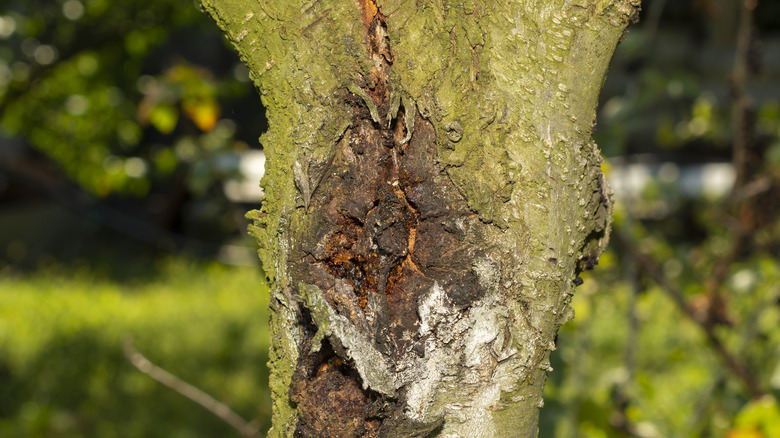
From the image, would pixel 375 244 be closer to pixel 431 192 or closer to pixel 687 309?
pixel 431 192

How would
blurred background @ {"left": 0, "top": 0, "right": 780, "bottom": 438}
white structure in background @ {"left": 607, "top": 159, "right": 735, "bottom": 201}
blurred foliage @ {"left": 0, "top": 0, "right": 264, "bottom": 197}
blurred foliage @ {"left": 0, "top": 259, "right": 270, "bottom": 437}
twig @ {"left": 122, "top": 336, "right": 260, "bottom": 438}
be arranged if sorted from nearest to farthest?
twig @ {"left": 122, "top": 336, "right": 260, "bottom": 438} < blurred background @ {"left": 0, "top": 0, "right": 780, "bottom": 438} < blurred foliage @ {"left": 0, "top": 0, "right": 264, "bottom": 197} < blurred foliage @ {"left": 0, "top": 259, "right": 270, "bottom": 437} < white structure in background @ {"left": 607, "top": 159, "right": 735, "bottom": 201}

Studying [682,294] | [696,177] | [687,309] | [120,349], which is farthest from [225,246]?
[687,309]

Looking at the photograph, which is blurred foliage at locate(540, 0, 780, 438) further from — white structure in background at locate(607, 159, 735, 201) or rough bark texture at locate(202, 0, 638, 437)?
rough bark texture at locate(202, 0, 638, 437)

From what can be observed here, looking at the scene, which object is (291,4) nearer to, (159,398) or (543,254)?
(543,254)

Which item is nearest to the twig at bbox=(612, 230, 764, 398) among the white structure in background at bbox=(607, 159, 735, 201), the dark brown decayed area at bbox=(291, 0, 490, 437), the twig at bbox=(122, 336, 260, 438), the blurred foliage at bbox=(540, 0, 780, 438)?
the blurred foliage at bbox=(540, 0, 780, 438)

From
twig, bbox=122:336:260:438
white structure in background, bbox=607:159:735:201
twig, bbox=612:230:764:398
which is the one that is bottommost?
twig, bbox=122:336:260:438

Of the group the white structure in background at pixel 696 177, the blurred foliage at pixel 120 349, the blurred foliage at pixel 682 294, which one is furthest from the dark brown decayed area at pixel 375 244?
the white structure in background at pixel 696 177

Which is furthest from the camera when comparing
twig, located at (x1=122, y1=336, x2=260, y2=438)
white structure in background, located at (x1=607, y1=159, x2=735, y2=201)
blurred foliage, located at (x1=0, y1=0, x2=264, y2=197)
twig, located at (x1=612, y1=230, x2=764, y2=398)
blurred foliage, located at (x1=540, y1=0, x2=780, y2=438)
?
white structure in background, located at (x1=607, y1=159, x2=735, y2=201)
